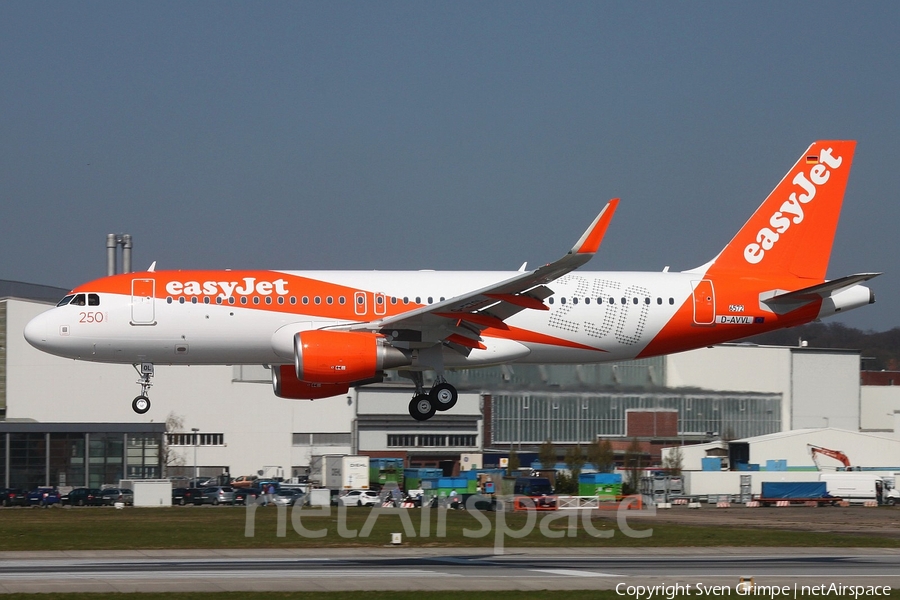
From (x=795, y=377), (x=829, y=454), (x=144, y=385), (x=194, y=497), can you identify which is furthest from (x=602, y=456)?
(x=144, y=385)

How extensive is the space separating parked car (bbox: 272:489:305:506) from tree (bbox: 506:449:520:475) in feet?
52.4

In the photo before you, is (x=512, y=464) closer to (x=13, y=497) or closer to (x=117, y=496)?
(x=117, y=496)

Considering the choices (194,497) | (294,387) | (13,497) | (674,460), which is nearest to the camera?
(294,387)

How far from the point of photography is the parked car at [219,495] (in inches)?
2370

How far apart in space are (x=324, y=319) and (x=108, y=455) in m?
43.9

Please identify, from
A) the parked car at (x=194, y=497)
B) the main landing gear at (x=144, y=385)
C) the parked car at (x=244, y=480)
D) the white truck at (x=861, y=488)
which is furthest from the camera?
the parked car at (x=244, y=480)

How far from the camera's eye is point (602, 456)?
240ft

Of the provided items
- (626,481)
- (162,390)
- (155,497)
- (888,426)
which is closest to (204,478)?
(162,390)

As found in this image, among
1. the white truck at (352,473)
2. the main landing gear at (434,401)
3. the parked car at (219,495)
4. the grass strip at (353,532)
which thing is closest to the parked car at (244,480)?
the white truck at (352,473)

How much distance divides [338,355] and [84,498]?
3216 cm

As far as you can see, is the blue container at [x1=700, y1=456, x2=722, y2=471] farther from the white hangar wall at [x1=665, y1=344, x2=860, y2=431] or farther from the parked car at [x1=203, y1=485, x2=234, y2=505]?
the parked car at [x1=203, y1=485, x2=234, y2=505]

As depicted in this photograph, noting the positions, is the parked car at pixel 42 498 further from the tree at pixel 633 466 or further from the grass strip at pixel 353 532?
the tree at pixel 633 466

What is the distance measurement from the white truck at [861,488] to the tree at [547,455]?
2001 cm

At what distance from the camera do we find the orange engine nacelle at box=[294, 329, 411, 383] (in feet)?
102
